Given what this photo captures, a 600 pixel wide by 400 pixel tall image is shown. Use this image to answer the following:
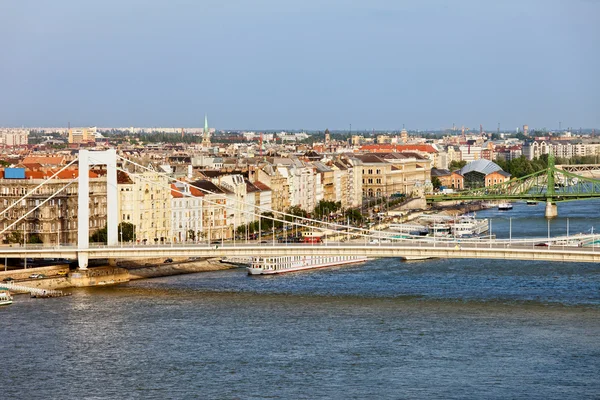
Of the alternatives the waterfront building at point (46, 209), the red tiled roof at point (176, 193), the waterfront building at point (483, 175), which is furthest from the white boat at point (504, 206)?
the waterfront building at point (46, 209)

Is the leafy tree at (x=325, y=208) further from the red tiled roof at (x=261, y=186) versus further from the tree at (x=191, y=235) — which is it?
the tree at (x=191, y=235)

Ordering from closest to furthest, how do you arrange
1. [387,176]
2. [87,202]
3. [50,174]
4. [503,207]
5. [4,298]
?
1. [4,298]
2. [87,202]
3. [50,174]
4. [503,207]
5. [387,176]

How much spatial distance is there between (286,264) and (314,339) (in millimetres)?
8543

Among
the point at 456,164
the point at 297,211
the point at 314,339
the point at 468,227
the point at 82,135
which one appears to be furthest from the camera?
the point at 82,135

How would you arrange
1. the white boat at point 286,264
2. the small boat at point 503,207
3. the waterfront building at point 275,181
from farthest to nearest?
the small boat at point 503,207 < the waterfront building at point 275,181 < the white boat at point 286,264

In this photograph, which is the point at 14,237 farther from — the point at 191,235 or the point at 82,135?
the point at 82,135

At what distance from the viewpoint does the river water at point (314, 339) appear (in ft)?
50.8

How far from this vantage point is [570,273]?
25062 mm

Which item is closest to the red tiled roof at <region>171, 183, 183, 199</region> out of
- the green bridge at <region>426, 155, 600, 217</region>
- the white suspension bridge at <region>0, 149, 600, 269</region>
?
the white suspension bridge at <region>0, 149, 600, 269</region>

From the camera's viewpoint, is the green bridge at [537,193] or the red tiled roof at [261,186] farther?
the green bridge at [537,193]

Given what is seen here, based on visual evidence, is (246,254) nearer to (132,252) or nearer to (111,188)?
(132,252)

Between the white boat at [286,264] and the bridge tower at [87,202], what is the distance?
8.56 ft

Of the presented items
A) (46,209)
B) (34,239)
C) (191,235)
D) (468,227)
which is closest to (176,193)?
(191,235)

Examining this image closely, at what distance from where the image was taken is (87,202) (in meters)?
24.6
